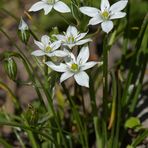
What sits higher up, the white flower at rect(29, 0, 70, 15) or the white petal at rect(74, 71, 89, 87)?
the white flower at rect(29, 0, 70, 15)

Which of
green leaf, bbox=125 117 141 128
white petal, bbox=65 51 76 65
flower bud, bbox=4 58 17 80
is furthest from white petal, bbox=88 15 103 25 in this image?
green leaf, bbox=125 117 141 128

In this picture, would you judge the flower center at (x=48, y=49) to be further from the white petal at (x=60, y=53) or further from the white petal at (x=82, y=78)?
the white petal at (x=82, y=78)

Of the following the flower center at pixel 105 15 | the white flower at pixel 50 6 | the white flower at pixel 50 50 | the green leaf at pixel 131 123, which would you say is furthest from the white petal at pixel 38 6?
the green leaf at pixel 131 123

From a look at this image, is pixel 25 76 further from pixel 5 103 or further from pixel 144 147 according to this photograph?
pixel 144 147

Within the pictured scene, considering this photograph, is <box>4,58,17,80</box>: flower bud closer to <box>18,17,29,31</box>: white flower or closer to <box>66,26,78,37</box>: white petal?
<box>18,17,29,31</box>: white flower

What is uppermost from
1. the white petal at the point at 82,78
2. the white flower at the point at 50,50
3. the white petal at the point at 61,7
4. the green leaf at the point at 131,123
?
the white petal at the point at 61,7

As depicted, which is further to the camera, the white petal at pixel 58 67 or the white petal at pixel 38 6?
the white petal at pixel 38 6

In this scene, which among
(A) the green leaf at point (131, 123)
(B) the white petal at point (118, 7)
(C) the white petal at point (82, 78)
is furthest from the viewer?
(A) the green leaf at point (131, 123)

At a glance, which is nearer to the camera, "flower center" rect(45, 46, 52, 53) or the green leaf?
"flower center" rect(45, 46, 52, 53)

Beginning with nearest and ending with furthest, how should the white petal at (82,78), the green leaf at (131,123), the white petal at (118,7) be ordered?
1. the white petal at (82,78)
2. the white petal at (118,7)
3. the green leaf at (131,123)
